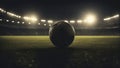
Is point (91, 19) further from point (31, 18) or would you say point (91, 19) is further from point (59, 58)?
point (59, 58)

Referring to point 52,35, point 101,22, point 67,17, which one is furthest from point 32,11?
point 52,35

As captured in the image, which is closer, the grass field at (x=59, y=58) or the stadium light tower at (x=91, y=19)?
the grass field at (x=59, y=58)

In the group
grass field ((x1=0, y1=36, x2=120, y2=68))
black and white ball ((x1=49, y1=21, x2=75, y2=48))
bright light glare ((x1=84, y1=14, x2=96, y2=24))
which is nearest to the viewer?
grass field ((x1=0, y1=36, x2=120, y2=68))

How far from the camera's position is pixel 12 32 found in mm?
66875

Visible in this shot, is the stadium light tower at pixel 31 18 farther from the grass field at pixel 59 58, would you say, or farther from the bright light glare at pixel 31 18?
the grass field at pixel 59 58

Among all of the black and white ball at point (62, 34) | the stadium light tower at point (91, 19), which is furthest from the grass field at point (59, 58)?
the stadium light tower at point (91, 19)

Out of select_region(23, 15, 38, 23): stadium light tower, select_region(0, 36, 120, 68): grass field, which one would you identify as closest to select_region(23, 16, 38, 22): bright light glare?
select_region(23, 15, 38, 23): stadium light tower

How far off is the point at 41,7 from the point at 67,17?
52.3 ft

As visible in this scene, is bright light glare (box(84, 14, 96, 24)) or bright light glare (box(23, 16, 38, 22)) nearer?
bright light glare (box(84, 14, 96, 24))

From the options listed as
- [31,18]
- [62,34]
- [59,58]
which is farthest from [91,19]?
[59,58]

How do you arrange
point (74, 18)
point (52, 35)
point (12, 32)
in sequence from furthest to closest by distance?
1. point (74, 18)
2. point (12, 32)
3. point (52, 35)

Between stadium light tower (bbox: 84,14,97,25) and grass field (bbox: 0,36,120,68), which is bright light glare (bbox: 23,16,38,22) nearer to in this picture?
stadium light tower (bbox: 84,14,97,25)

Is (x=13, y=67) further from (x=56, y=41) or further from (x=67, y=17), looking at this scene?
(x=67, y=17)

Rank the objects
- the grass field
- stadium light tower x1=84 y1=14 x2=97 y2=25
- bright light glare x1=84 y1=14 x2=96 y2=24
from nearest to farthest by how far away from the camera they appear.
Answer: the grass field, stadium light tower x1=84 y1=14 x2=97 y2=25, bright light glare x1=84 y1=14 x2=96 y2=24
